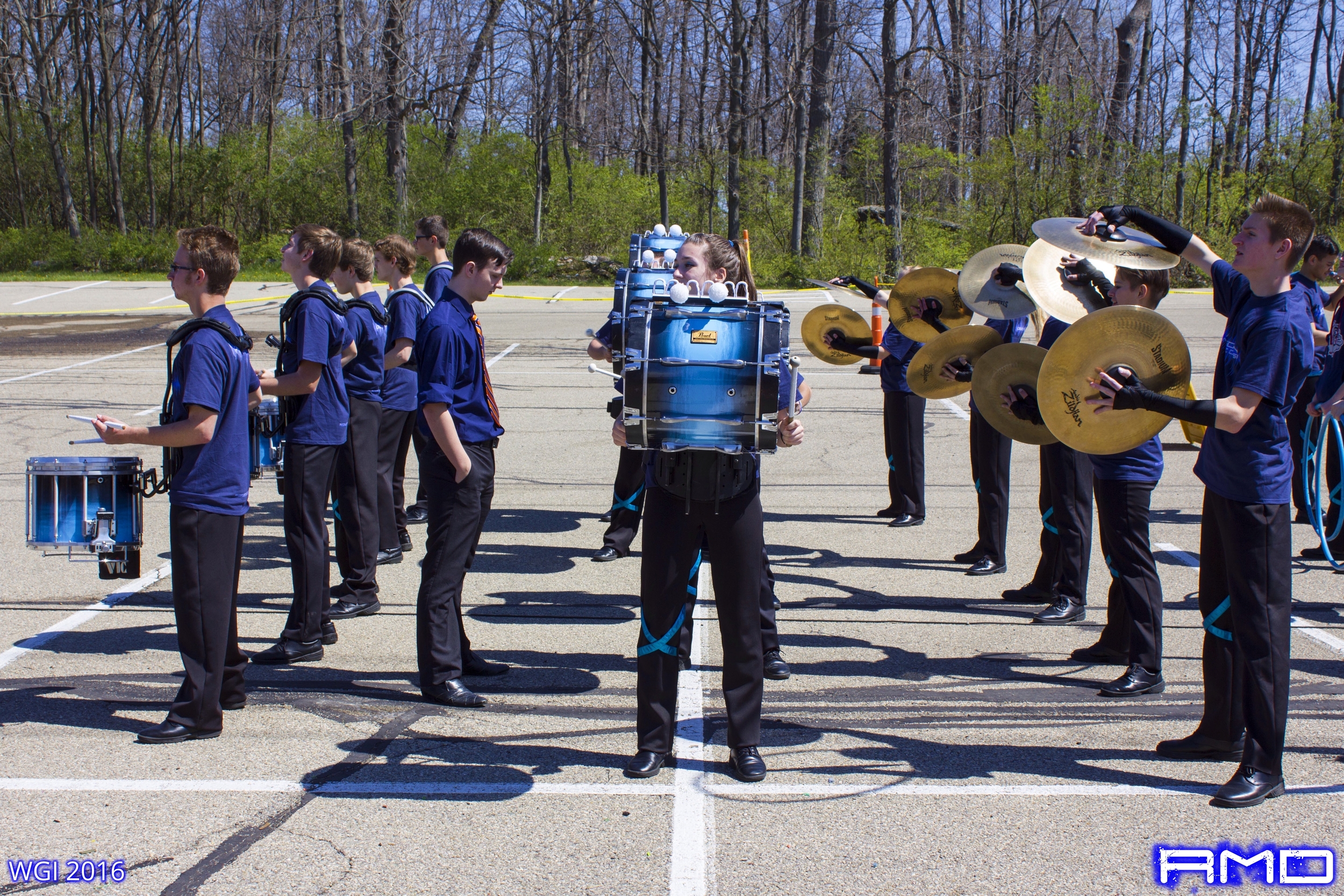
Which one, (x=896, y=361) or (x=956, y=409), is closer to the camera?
(x=896, y=361)

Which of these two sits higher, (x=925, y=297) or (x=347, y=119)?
(x=347, y=119)

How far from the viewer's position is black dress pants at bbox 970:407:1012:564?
7.07 m

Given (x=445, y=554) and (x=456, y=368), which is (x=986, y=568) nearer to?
(x=445, y=554)

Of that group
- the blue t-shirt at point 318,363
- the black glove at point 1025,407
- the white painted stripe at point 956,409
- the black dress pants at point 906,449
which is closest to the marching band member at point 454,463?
the blue t-shirt at point 318,363

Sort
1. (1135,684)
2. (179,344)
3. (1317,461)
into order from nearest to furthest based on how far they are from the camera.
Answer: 1. (179,344)
2. (1135,684)
3. (1317,461)

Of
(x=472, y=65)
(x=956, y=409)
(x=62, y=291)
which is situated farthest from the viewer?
(x=472, y=65)

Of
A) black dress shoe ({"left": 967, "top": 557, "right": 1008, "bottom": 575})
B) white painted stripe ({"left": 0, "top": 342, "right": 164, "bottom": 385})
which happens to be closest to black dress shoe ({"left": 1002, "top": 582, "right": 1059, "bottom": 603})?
A: black dress shoe ({"left": 967, "top": 557, "right": 1008, "bottom": 575})

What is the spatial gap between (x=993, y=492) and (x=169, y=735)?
195 inches

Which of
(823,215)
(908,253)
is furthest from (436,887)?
(823,215)

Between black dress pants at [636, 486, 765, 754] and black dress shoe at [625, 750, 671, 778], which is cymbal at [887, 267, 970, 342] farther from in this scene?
black dress shoe at [625, 750, 671, 778]

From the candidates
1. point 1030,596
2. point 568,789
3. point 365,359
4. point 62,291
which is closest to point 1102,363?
point 568,789

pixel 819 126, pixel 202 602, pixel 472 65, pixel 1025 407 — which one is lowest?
pixel 202 602

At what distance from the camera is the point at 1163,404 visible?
12.7 ft

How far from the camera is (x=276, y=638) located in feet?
19.0
